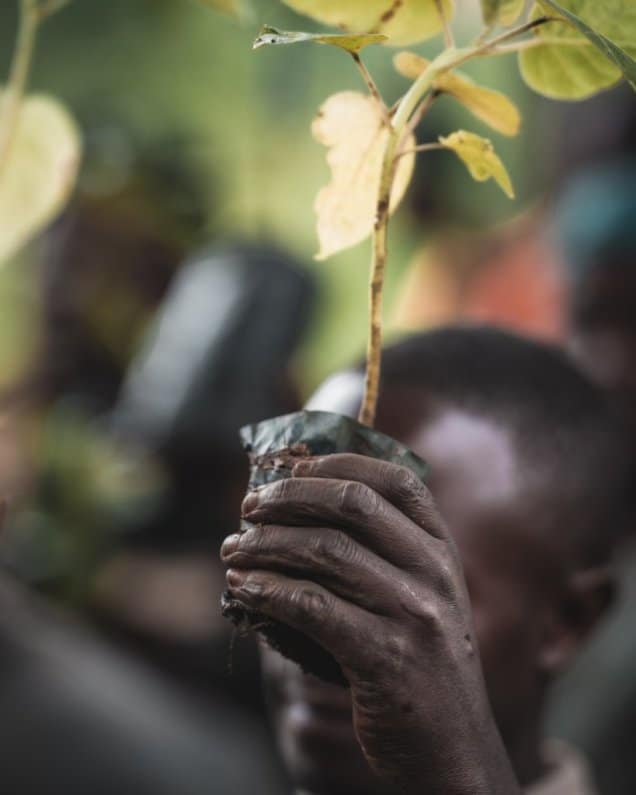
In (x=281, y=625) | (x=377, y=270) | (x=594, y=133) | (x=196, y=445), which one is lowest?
(x=281, y=625)

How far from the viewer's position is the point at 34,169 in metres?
0.59

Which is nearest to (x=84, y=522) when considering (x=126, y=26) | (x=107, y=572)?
(x=107, y=572)

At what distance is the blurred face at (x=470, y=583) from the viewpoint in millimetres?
786

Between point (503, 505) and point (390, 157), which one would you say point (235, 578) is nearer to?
point (390, 157)

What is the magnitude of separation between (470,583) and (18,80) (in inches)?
20.4

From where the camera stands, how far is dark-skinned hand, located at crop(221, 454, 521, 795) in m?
0.42

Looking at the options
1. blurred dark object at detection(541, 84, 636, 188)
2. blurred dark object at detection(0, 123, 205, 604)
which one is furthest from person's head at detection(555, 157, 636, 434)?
blurred dark object at detection(0, 123, 205, 604)

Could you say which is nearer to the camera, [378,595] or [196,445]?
[378,595]

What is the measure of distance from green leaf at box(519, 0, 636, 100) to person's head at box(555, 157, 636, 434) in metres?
1.17

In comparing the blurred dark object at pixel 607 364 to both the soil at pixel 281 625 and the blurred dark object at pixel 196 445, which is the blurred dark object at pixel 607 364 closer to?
the blurred dark object at pixel 196 445

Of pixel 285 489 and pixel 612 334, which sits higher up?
pixel 612 334

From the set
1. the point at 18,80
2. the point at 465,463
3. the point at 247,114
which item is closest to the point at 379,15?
the point at 18,80

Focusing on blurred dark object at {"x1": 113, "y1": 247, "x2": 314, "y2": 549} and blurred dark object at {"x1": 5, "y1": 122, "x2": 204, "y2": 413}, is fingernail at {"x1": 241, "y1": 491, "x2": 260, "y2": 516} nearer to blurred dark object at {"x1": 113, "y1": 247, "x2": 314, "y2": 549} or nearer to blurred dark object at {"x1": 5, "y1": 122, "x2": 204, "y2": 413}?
blurred dark object at {"x1": 113, "y1": 247, "x2": 314, "y2": 549}

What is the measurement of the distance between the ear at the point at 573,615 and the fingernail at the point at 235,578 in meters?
0.53
